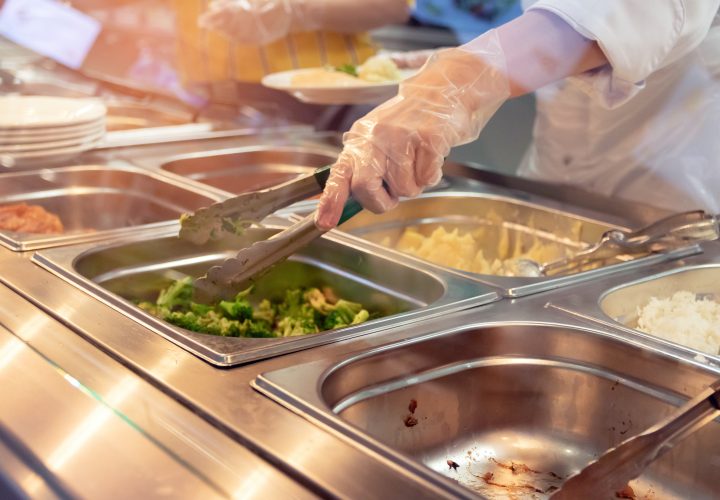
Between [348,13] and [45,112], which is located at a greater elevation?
[348,13]

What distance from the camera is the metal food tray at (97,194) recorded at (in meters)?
1.76

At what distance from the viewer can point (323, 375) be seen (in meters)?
0.89

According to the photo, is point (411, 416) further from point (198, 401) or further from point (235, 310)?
point (235, 310)

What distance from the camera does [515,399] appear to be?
1.08m

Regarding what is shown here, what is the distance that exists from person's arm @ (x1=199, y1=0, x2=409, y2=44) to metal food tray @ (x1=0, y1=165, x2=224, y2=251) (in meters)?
0.92

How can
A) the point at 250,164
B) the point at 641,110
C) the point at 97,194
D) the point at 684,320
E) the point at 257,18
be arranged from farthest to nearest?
1. the point at 257,18
2. the point at 250,164
3. the point at 97,194
4. the point at 641,110
5. the point at 684,320

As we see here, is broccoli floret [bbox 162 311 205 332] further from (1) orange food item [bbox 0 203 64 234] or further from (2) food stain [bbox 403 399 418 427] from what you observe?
(1) orange food item [bbox 0 203 64 234]

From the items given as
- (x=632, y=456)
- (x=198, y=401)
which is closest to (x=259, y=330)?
(x=198, y=401)

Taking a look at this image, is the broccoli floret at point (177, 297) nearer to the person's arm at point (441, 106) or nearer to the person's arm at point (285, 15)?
the person's arm at point (441, 106)

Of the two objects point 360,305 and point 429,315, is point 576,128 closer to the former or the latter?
point 360,305

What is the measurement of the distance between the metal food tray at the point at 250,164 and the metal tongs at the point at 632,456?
50.1 inches

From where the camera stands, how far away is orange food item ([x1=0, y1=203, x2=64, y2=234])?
5.11 ft

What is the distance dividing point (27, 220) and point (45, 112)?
0.48 meters

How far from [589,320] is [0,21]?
2.80m
